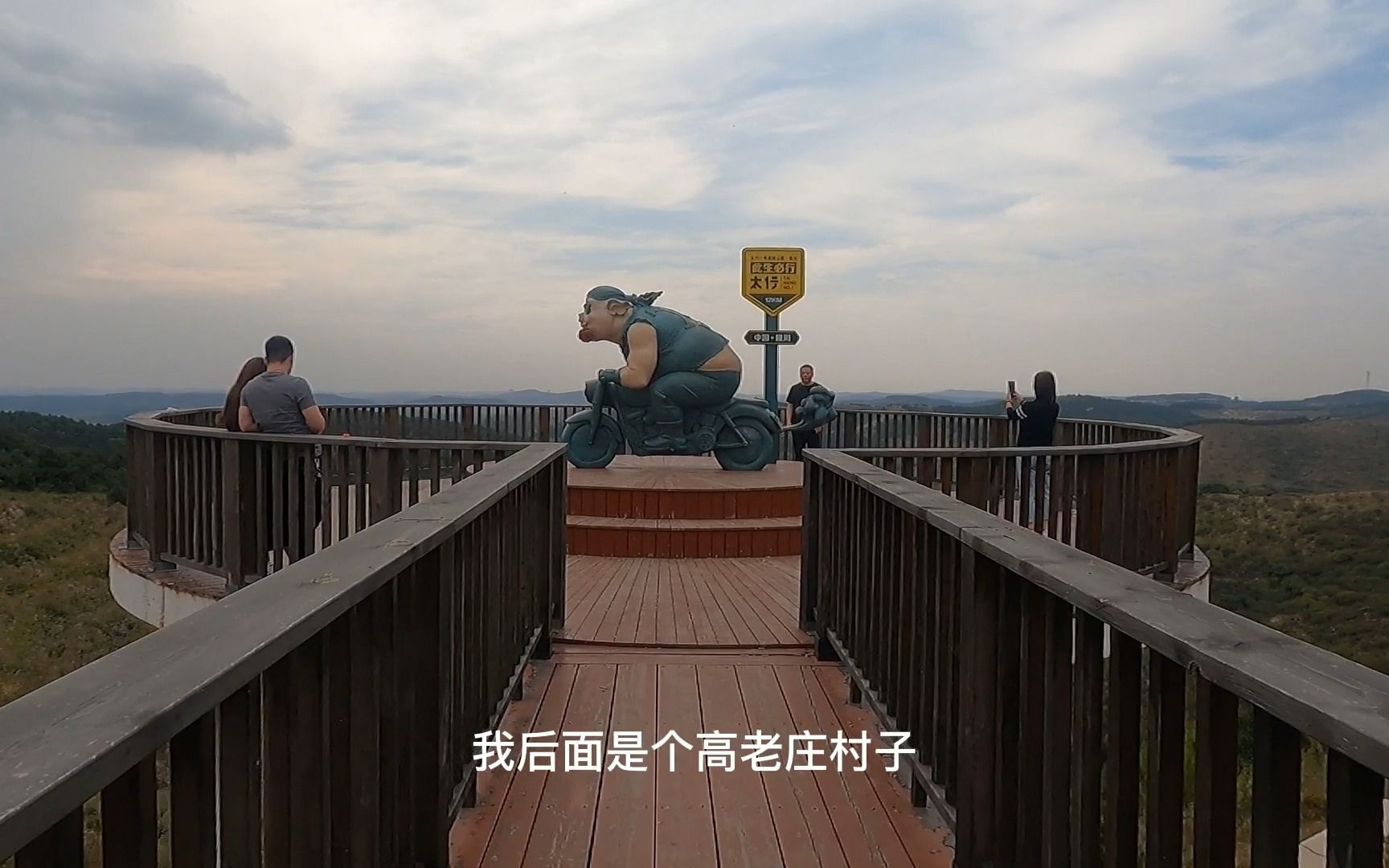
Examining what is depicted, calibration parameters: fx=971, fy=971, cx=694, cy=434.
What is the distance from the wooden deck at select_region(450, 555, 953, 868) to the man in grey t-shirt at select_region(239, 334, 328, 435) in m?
2.20

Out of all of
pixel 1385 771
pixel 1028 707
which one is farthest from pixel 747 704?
pixel 1385 771

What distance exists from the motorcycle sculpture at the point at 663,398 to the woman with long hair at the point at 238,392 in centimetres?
404

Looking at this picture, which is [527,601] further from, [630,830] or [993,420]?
[993,420]

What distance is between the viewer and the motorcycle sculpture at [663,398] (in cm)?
984

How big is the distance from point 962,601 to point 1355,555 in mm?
27366

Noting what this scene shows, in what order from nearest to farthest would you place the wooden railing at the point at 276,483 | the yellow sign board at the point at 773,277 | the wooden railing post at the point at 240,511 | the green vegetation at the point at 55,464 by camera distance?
the wooden railing at the point at 276,483
the wooden railing post at the point at 240,511
the yellow sign board at the point at 773,277
the green vegetation at the point at 55,464

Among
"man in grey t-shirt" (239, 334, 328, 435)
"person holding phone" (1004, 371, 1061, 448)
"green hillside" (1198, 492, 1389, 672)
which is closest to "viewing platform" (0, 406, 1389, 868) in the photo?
"man in grey t-shirt" (239, 334, 328, 435)

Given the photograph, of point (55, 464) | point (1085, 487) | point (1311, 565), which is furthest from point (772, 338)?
point (55, 464)

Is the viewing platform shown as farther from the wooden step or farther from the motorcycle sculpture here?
the motorcycle sculpture

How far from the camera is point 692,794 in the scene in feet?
10.2

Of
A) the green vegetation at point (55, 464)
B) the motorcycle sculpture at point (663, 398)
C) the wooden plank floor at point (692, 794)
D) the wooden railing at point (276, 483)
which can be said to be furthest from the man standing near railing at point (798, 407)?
the green vegetation at point (55, 464)

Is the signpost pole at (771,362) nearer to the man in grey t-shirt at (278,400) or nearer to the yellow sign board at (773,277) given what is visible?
the yellow sign board at (773,277)

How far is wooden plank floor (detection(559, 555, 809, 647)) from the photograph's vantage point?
5.01 metres

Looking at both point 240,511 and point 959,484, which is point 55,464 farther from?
point 959,484
